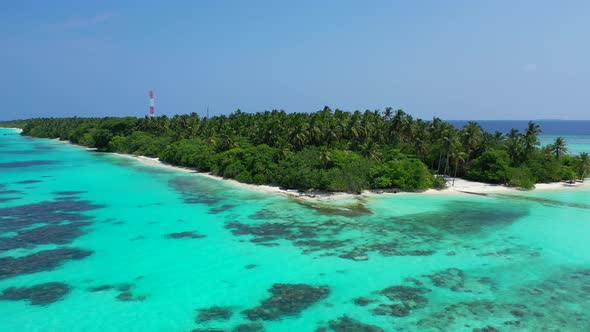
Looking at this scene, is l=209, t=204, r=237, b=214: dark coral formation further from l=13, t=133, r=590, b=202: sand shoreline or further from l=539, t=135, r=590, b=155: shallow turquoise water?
l=539, t=135, r=590, b=155: shallow turquoise water

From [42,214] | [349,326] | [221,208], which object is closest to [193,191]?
[221,208]

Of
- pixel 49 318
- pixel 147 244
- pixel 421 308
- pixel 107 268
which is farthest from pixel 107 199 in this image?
pixel 421 308

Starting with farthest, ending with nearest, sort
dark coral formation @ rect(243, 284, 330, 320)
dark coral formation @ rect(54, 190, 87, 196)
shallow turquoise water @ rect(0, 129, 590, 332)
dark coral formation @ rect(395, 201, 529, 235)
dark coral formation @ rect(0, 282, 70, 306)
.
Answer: dark coral formation @ rect(54, 190, 87, 196), dark coral formation @ rect(395, 201, 529, 235), dark coral formation @ rect(0, 282, 70, 306), dark coral formation @ rect(243, 284, 330, 320), shallow turquoise water @ rect(0, 129, 590, 332)

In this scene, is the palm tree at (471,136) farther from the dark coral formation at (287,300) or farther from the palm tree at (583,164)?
the dark coral formation at (287,300)

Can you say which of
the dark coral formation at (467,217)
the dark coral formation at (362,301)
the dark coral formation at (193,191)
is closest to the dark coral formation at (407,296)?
the dark coral formation at (362,301)

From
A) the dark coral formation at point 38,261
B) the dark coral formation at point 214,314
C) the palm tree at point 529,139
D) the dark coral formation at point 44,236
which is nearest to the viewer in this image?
the dark coral formation at point 214,314

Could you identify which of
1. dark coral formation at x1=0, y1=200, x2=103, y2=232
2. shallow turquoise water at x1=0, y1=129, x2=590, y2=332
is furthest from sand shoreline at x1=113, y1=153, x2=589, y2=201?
dark coral formation at x1=0, y1=200, x2=103, y2=232
